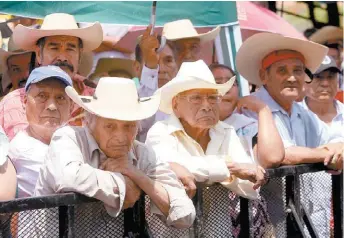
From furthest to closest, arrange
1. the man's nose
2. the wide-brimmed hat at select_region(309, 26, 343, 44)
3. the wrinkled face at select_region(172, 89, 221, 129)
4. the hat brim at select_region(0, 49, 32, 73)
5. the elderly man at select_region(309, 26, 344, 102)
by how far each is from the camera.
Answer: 1. the wide-brimmed hat at select_region(309, 26, 343, 44)
2. the elderly man at select_region(309, 26, 344, 102)
3. the hat brim at select_region(0, 49, 32, 73)
4. the wrinkled face at select_region(172, 89, 221, 129)
5. the man's nose

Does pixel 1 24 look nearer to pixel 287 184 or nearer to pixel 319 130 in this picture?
pixel 319 130

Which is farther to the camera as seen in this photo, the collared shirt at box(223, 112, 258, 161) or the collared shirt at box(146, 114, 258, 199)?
the collared shirt at box(223, 112, 258, 161)

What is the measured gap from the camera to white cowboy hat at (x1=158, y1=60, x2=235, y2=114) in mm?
4406

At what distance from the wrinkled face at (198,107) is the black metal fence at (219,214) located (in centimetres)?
46

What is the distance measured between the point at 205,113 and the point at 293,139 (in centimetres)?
110

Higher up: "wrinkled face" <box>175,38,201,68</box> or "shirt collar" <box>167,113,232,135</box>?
"shirt collar" <box>167,113,232,135</box>

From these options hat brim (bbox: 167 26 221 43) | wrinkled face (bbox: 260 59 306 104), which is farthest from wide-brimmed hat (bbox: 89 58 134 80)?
wrinkled face (bbox: 260 59 306 104)

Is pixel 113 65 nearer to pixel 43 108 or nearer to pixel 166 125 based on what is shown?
pixel 166 125

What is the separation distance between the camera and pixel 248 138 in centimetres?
481

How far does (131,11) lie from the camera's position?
657 centimetres

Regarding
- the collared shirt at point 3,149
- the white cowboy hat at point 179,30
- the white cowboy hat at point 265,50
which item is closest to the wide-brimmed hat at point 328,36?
the white cowboy hat at point 179,30

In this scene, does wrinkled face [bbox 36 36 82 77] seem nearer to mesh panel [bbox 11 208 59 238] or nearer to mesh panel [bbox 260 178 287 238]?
mesh panel [bbox 260 178 287 238]

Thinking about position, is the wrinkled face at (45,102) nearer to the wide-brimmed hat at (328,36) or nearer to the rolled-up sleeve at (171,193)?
the rolled-up sleeve at (171,193)

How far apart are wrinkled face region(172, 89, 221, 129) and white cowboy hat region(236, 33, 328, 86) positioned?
1.11m
